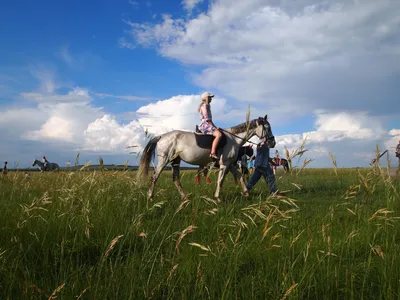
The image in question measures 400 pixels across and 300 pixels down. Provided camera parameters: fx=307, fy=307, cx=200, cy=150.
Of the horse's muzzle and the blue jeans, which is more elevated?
the horse's muzzle

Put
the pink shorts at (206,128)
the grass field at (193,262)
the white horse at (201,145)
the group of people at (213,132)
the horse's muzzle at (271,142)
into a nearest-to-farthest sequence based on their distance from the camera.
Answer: the grass field at (193,262) → the group of people at (213,132) → the pink shorts at (206,128) → the white horse at (201,145) → the horse's muzzle at (271,142)

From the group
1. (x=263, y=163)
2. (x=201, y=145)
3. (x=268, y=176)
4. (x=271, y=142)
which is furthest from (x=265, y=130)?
(x=201, y=145)

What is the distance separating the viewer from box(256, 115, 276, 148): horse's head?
8.35 m

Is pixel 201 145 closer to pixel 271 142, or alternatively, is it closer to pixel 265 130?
pixel 265 130

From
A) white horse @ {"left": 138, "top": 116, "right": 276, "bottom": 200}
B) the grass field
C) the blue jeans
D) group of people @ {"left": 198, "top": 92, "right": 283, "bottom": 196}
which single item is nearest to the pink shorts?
group of people @ {"left": 198, "top": 92, "right": 283, "bottom": 196}

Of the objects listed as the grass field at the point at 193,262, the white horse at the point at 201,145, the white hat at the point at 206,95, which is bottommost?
the grass field at the point at 193,262

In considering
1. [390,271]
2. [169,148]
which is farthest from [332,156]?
[169,148]

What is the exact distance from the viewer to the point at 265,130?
27.5ft

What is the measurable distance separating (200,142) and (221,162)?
774 mm

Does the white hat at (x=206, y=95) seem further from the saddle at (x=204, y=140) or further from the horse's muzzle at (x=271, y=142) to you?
the horse's muzzle at (x=271, y=142)

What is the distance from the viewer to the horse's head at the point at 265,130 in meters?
8.35

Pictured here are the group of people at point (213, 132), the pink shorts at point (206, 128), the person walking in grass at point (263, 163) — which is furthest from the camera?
the pink shorts at point (206, 128)

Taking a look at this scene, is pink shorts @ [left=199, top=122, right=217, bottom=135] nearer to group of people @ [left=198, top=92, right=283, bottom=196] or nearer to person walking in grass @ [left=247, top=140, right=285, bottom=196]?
group of people @ [left=198, top=92, right=283, bottom=196]

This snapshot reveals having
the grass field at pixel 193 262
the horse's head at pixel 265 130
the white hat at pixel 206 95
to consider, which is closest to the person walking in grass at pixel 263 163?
the horse's head at pixel 265 130
